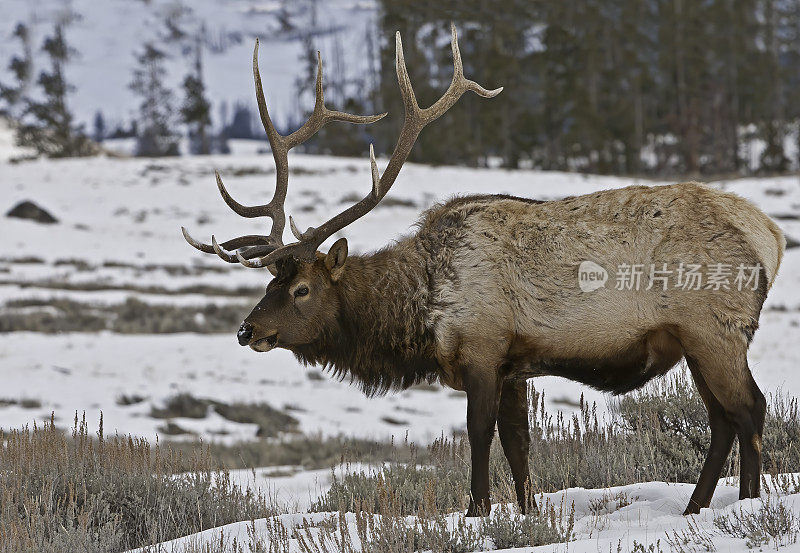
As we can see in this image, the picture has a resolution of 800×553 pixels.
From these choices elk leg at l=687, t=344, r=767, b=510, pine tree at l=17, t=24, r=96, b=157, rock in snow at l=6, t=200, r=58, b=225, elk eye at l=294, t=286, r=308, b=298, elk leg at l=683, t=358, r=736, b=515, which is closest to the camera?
elk leg at l=687, t=344, r=767, b=510

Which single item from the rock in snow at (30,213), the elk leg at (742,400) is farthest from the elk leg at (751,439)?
the rock in snow at (30,213)

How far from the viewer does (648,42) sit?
5066 cm

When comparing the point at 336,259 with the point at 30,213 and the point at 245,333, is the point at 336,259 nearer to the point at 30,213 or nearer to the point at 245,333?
the point at 245,333

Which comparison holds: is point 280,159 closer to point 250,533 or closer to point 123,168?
point 250,533

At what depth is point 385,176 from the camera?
207 inches

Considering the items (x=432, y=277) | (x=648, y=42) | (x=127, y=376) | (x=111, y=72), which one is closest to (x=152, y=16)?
(x=111, y=72)

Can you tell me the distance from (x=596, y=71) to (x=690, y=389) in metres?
43.5

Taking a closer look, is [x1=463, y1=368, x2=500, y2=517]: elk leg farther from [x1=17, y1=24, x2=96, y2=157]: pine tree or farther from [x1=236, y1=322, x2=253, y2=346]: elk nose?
[x1=17, y1=24, x2=96, y2=157]: pine tree

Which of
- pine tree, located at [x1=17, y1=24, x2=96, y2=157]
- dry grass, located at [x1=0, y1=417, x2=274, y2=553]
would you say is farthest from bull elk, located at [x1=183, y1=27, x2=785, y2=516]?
pine tree, located at [x1=17, y1=24, x2=96, y2=157]

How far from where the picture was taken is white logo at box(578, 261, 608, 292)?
4.40m

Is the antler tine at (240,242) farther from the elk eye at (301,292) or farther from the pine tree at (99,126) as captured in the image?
the pine tree at (99,126)

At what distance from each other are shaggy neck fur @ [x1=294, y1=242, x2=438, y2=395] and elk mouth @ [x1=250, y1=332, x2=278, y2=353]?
0.63 ft

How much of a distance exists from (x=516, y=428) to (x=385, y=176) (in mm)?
1694

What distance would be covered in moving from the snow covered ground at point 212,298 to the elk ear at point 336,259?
4.42 ft
